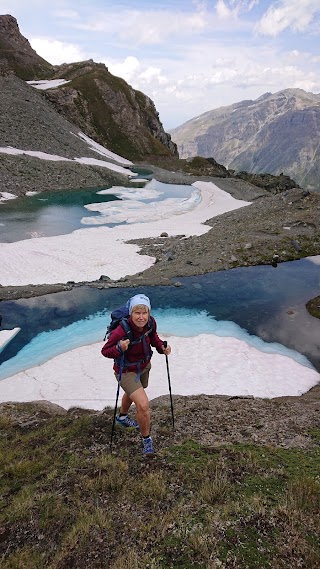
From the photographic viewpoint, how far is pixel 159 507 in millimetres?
7262

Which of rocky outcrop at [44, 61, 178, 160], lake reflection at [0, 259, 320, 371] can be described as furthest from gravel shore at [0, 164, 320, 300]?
rocky outcrop at [44, 61, 178, 160]

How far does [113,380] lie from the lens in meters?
17.6

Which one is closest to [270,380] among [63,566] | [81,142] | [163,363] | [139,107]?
[163,363]

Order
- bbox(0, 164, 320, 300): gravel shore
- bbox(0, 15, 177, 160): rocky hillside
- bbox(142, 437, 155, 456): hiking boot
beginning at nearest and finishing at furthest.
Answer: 1. bbox(142, 437, 155, 456): hiking boot
2. bbox(0, 164, 320, 300): gravel shore
3. bbox(0, 15, 177, 160): rocky hillside

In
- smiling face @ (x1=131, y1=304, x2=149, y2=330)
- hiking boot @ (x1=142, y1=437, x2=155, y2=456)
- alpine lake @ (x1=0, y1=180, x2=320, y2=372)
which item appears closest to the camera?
smiling face @ (x1=131, y1=304, x2=149, y2=330)

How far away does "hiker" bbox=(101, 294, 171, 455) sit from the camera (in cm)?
824

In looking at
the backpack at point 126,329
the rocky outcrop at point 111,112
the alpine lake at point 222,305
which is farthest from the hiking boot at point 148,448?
the rocky outcrop at point 111,112

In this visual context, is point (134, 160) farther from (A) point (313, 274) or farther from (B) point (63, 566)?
(B) point (63, 566)

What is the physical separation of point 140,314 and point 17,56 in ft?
593

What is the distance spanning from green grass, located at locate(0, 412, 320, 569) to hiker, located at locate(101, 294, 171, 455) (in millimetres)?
1205

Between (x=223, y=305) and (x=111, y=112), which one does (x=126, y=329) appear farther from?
(x=111, y=112)

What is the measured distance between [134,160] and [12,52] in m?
79.1

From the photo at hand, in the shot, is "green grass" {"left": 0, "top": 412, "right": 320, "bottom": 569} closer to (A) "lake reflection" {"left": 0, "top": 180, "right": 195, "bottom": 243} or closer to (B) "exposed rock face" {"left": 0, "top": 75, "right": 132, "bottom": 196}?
(A) "lake reflection" {"left": 0, "top": 180, "right": 195, "bottom": 243}

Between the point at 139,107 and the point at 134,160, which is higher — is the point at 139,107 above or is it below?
above
